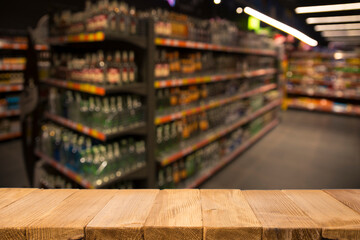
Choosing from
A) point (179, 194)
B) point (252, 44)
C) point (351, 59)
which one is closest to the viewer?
point (179, 194)

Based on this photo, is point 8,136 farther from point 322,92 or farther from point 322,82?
point 322,82

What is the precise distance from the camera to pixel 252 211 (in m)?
0.87

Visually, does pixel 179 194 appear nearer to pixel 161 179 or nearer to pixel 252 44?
pixel 161 179

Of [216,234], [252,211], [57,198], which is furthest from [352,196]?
[57,198]

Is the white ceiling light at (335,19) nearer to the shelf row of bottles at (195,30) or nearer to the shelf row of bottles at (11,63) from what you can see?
the shelf row of bottles at (195,30)

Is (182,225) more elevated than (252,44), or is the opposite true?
(252,44)

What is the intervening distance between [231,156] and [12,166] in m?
3.64

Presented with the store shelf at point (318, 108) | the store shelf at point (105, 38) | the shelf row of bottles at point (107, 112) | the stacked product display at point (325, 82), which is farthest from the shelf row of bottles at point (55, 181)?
the stacked product display at point (325, 82)

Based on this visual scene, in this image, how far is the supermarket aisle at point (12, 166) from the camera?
13.0ft

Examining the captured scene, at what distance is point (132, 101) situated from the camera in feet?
9.80

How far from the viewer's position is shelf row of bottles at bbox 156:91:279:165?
328cm

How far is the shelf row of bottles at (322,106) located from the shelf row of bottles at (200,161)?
5454 mm

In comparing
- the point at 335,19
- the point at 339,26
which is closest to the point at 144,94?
Result: the point at 335,19

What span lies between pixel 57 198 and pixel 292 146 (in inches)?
226
